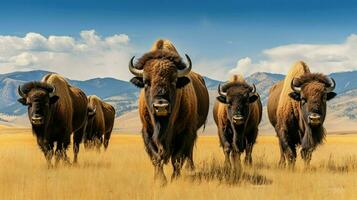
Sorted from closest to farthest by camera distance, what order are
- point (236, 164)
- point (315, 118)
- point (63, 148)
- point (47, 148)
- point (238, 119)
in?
1. point (315, 118)
2. point (238, 119)
3. point (236, 164)
4. point (47, 148)
5. point (63, 148)

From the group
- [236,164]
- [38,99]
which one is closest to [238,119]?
[236,164]

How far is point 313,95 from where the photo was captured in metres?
11.2

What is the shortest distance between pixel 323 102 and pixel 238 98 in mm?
2128

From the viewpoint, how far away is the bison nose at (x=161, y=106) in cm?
809

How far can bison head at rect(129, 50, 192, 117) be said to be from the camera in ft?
27.2

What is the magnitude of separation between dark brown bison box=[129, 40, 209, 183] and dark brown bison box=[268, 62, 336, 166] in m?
3.03

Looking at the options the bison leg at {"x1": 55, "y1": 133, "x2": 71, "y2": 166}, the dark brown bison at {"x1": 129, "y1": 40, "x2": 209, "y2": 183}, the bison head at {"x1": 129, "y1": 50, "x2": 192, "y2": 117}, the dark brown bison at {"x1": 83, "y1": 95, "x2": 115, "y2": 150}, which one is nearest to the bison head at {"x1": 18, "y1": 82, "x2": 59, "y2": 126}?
the bison leg at {"x1": 55, "y1": 133, "x2": 71, "y2": 166}

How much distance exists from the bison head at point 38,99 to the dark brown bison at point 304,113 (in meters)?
6.47

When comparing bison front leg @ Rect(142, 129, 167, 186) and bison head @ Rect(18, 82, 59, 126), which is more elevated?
bison head @ Rect(18, 82, 59, 126)

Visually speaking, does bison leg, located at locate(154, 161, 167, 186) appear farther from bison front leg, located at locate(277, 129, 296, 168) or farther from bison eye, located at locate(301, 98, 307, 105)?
bison front leg, located at locate(277, 129, 296, 168)

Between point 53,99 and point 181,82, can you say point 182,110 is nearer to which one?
point 181,82

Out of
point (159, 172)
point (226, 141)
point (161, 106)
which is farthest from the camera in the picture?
point (226, 141)

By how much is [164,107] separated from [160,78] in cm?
73

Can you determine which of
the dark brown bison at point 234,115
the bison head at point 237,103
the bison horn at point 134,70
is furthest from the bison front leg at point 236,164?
the bison horn at point 134,70
